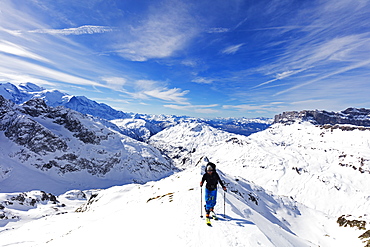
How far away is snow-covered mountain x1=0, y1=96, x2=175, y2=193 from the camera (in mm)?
112806

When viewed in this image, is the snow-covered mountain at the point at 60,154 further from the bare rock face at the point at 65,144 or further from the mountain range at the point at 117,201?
the mountain range at the point at 117,201

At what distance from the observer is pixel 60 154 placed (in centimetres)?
14338

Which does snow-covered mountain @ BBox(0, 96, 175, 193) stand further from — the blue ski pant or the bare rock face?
the blue ski pant

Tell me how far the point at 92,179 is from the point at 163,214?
6167 inches

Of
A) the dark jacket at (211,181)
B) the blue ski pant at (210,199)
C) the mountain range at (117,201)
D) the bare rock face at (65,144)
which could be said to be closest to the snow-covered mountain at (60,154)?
the bare rock face at (65,144)

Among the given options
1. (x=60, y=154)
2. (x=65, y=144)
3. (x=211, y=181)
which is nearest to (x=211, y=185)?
(x=211, y=181)

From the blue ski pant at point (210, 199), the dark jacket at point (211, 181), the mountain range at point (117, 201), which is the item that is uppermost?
the dark jacket at point (211, 181)

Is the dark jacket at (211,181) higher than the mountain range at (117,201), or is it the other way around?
the dark jacket at (211,181)

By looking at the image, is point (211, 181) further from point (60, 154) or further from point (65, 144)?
point (65, 144)

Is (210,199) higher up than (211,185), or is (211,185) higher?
(211,185)

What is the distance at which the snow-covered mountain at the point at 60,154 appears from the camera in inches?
4441

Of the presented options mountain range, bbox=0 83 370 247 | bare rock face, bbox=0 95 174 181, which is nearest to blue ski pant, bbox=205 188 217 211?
mountain range, bbox=0 83 370 247

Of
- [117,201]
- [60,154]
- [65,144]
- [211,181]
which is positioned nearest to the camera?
[211,181]

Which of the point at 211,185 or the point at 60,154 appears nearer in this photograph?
the point at 211,185
